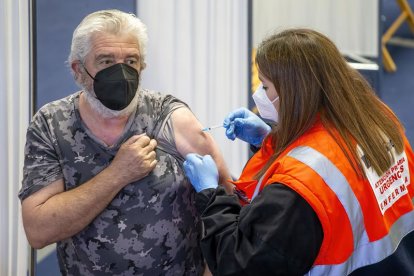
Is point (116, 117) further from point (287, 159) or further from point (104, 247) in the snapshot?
point (287, 159)

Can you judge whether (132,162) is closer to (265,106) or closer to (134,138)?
(134,138)

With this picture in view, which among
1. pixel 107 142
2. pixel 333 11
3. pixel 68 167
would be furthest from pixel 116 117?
pixel 333 11

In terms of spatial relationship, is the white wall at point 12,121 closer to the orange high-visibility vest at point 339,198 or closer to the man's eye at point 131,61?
the man's eye at point 131,61

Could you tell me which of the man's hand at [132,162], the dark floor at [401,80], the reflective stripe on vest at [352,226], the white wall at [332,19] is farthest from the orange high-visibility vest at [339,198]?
the dark floor at [401,80]

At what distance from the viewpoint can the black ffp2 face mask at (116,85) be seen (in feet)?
5.46

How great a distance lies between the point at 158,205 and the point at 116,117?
285 mm

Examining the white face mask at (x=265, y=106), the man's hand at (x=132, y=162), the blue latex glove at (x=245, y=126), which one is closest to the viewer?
the white face mask at (x=265, y=106)

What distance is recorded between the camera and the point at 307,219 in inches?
48.2

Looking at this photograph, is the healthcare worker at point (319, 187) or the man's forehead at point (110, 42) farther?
the man's forehead at point (110, 42)

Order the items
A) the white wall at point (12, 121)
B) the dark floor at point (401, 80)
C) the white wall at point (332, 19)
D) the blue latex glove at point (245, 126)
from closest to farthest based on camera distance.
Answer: the blue latex glove at point (245, 126), the white wall at point (12, 121), the white wall at point (332, 19), the dark floor at point (401, 80)

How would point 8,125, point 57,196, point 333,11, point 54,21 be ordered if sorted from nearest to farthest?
1. point 57,196
2. point 8,125
3. point 54,21
4. point 333,11

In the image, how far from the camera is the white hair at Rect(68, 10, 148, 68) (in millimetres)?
1672

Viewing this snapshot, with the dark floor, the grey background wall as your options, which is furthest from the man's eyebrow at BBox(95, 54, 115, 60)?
the dark floor

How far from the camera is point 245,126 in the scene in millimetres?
1905
